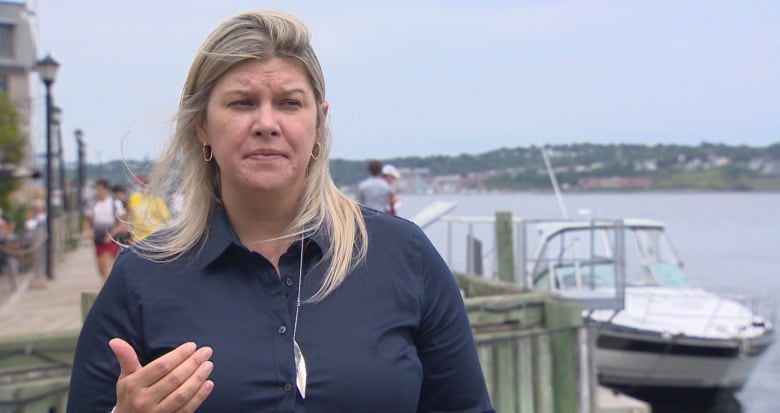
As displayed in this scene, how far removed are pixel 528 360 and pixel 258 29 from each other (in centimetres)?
376

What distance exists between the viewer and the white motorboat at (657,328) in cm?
1321

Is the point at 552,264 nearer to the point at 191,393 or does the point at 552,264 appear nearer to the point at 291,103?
the point at 291,103

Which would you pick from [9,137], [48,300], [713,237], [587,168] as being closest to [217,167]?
[48,300]

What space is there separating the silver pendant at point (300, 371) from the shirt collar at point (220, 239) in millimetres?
273

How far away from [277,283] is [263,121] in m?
0.39

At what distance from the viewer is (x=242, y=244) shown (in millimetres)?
2295

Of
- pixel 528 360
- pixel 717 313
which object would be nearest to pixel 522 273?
pixel 717 313

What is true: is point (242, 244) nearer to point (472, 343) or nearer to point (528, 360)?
point (472, 343)

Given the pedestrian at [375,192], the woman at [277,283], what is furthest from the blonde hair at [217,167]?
the pedestrian at [375,192]

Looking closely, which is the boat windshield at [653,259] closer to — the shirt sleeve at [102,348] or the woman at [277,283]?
the woman at [277,283]

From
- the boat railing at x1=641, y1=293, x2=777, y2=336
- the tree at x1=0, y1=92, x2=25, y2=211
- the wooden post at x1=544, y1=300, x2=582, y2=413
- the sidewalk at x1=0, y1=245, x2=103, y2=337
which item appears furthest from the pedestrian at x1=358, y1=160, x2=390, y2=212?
the tree at x1=0, y1=92, x2=25, y2=211

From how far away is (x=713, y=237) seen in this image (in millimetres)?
66125

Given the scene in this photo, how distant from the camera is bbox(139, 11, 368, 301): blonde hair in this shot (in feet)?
7.25

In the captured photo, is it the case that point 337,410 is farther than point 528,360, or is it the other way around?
point 528,360
